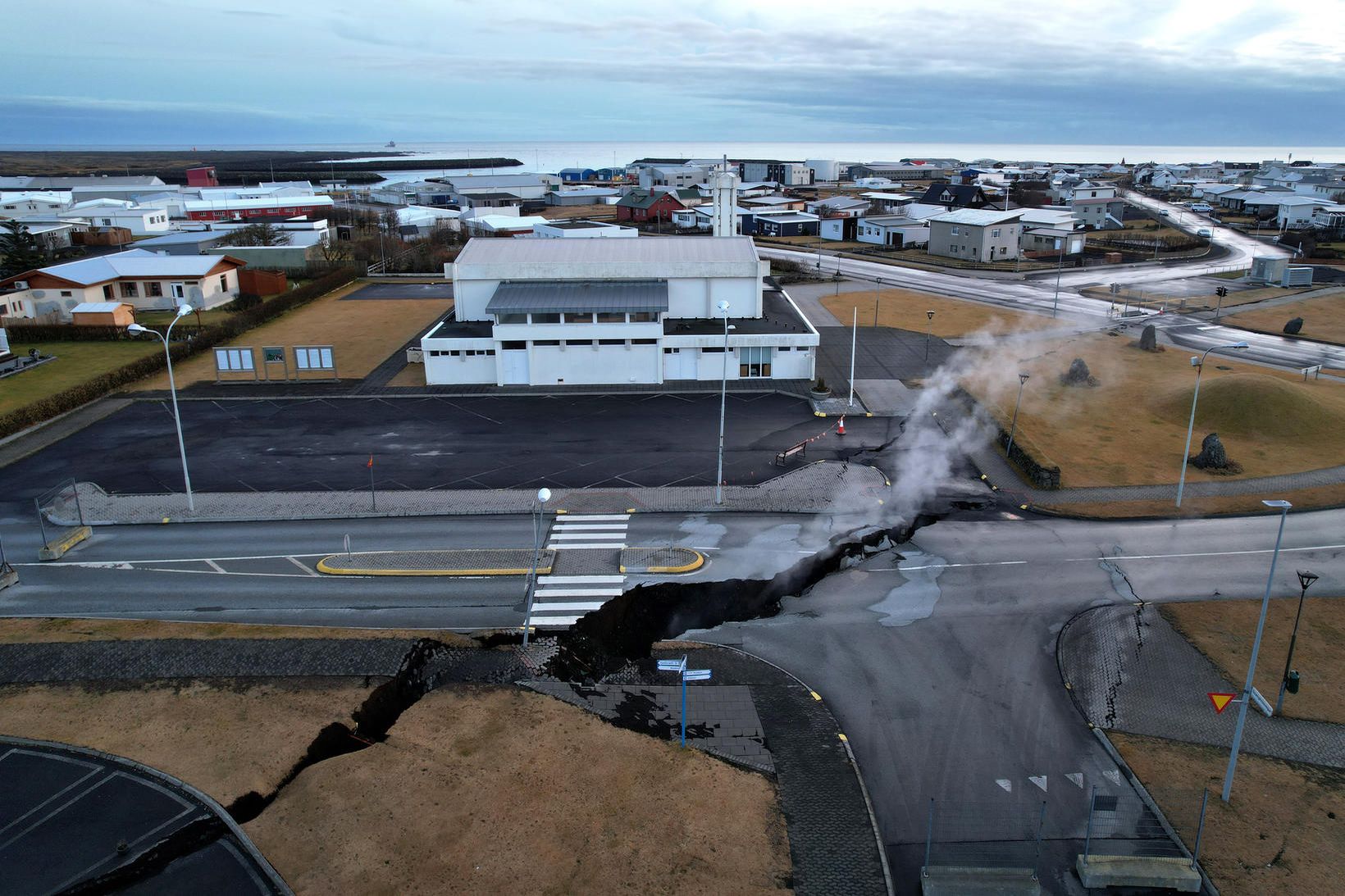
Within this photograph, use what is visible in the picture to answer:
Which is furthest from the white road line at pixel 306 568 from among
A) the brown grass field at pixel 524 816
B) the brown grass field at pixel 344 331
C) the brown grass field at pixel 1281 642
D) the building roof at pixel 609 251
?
the building roof at pixel 609 251

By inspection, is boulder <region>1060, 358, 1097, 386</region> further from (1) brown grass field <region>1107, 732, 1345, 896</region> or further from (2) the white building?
(2) the white building

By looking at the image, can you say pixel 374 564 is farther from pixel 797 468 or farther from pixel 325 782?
pixel 797 468

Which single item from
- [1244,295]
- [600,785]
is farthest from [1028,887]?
[1244,295]

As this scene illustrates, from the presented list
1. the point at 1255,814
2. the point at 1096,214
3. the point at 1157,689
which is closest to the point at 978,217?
the point at 1096,214

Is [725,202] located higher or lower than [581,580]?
higher

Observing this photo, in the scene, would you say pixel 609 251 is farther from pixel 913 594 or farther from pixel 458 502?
pixel 913 594
